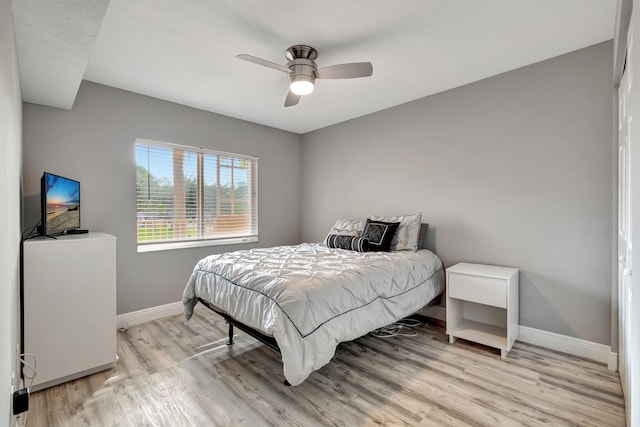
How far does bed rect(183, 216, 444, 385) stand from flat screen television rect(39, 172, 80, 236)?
1.13 metres

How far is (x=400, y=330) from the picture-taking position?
3.16m

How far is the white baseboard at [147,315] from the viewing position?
3.19m

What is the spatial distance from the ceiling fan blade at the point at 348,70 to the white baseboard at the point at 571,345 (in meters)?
2.73

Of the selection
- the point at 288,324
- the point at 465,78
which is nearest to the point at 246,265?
the point at 288,324

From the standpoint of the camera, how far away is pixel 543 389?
2098 mm

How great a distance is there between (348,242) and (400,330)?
42.5 inches

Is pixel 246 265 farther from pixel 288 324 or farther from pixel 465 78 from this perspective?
pixel 465 78

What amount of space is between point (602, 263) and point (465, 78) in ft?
6.73

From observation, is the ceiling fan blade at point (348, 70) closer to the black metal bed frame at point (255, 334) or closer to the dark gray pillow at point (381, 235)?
the dark gray pillow at point (381, 235)

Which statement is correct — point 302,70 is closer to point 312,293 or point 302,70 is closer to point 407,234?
point 312,293

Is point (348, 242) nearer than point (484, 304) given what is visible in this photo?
No

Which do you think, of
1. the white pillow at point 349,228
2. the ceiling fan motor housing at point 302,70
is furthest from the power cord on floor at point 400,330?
the ceiling fan motor housing at point 302,70

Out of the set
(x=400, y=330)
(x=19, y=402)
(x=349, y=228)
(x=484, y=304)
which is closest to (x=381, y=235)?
(x=349, y=228)

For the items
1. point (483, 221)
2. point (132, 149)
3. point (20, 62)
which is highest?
point (20, 62)
